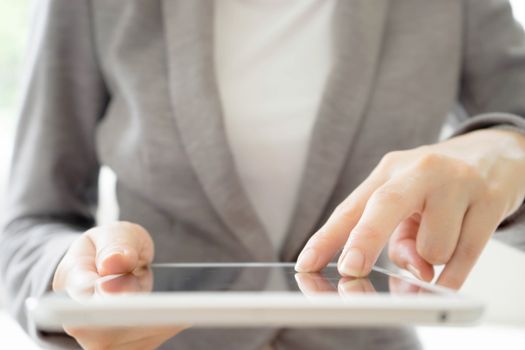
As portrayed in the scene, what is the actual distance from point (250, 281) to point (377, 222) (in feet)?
0.25

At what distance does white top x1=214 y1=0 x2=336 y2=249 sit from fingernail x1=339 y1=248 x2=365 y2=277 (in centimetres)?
24

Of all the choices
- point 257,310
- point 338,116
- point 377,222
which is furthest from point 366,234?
point 338,116

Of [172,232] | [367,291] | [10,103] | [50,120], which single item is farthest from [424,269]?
[10,103]

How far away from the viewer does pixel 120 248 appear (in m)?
0.37

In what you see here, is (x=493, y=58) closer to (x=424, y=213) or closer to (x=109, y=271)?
(x=424, y=213)

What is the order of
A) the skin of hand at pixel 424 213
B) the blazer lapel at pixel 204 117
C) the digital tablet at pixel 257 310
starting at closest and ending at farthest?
1. the digital tablet at pixel 257 310
2. the skin of hand at pixel 424 213
3. the blazer lapel at pixel 204 117

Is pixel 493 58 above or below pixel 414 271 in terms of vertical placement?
above

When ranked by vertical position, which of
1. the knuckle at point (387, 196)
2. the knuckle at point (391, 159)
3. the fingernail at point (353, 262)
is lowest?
the fingernail at point (353, 262)

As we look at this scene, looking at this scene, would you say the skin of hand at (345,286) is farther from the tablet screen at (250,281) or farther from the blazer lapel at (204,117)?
the blazer lapel at (204,117)

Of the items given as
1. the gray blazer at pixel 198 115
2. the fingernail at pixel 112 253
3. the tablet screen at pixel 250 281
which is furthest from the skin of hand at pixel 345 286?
the gray blazer at pixel 198 115

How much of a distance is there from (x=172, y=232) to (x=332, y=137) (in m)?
0.16

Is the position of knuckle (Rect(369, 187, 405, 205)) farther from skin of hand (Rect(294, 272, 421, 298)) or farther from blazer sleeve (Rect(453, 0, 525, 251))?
blazer sleeve (Rect(453, 0, 525, 251))

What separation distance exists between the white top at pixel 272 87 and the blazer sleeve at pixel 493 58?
13cm

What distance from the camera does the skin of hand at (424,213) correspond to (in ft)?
1.06
